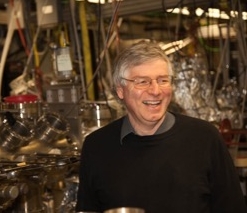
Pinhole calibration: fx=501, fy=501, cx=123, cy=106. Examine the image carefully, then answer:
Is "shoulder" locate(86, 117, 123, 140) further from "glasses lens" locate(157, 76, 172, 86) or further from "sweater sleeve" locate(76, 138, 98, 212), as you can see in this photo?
"glasses lens" locate(157, 76, 172, 86)

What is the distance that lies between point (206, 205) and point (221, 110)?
4.12 feet

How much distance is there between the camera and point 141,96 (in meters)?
1.58

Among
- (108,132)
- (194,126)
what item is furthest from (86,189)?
(194,126)

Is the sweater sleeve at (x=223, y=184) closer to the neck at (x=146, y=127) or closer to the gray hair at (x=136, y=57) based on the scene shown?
the neck at (x=146, y=127)

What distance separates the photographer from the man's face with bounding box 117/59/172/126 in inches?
61.7

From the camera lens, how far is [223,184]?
1590 millimetres

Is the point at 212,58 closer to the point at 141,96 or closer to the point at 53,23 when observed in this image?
the point at 53,23

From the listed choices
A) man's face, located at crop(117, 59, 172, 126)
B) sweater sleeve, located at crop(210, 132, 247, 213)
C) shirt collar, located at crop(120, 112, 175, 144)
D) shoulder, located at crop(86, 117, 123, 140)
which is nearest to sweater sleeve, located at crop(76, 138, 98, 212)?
shoulder, located at crop(86, 117, 123, 140)

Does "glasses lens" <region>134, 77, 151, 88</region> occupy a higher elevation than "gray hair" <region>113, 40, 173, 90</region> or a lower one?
lower

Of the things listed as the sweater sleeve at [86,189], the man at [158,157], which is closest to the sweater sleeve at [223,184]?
the man at [158,157]

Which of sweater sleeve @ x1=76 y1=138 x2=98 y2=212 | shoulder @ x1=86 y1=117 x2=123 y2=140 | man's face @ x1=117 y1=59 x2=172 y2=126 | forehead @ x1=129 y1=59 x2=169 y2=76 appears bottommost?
sweater sleeve @ x1=76 y1=138 x2=98 y2=212

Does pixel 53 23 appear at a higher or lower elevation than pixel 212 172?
higher

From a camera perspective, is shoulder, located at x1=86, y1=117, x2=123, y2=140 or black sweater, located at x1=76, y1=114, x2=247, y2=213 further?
shoulder, located at x1=86, y1=117, x2=123, y2=140

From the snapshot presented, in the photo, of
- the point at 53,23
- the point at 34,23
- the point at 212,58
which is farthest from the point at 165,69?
the point at 212,58
